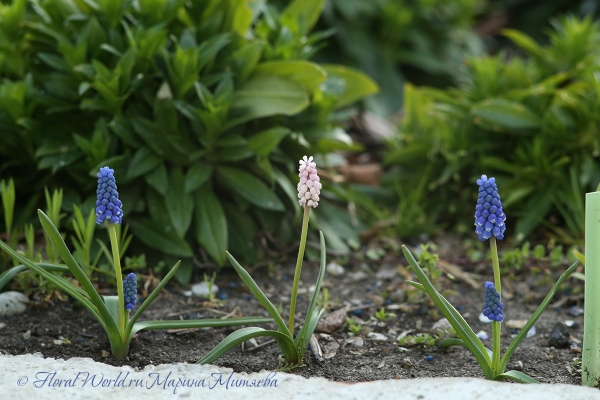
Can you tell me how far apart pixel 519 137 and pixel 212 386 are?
2545mm

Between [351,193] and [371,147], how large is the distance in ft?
3.65

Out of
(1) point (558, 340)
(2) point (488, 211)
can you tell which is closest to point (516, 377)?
(2) point (488, 211)

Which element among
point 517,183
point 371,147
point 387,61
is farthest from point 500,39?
point 517,183

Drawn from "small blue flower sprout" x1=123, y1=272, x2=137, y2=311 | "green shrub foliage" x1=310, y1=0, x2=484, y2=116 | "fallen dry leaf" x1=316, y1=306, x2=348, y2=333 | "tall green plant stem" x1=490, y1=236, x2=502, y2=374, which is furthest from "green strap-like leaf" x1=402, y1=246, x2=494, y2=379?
"green shrub foliage" x1=310, y1=0, x2=484, y2=116

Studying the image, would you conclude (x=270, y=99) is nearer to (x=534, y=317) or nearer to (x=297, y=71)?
(x=297, y=71)

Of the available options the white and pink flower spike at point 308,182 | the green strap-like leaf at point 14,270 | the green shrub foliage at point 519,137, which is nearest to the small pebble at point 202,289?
the green strap-like leaf at point 14,270

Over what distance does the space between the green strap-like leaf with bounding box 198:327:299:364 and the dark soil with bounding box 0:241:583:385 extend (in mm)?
89

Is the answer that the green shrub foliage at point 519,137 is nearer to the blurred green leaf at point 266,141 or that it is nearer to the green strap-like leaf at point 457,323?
the blurred green leaf at point 266,141

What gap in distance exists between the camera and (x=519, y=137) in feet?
13.1

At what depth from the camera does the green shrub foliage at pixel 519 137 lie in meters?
3.69

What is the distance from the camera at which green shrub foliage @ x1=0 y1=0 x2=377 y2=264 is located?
10.0 feet

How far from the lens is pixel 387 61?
554cm

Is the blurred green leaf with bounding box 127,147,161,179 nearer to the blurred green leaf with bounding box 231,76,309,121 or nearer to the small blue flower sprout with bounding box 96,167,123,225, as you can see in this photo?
the blurred green leaf with bounding box 231,76,309,121

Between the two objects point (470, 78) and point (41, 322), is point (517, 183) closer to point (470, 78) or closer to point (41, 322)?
point (470, 78)
